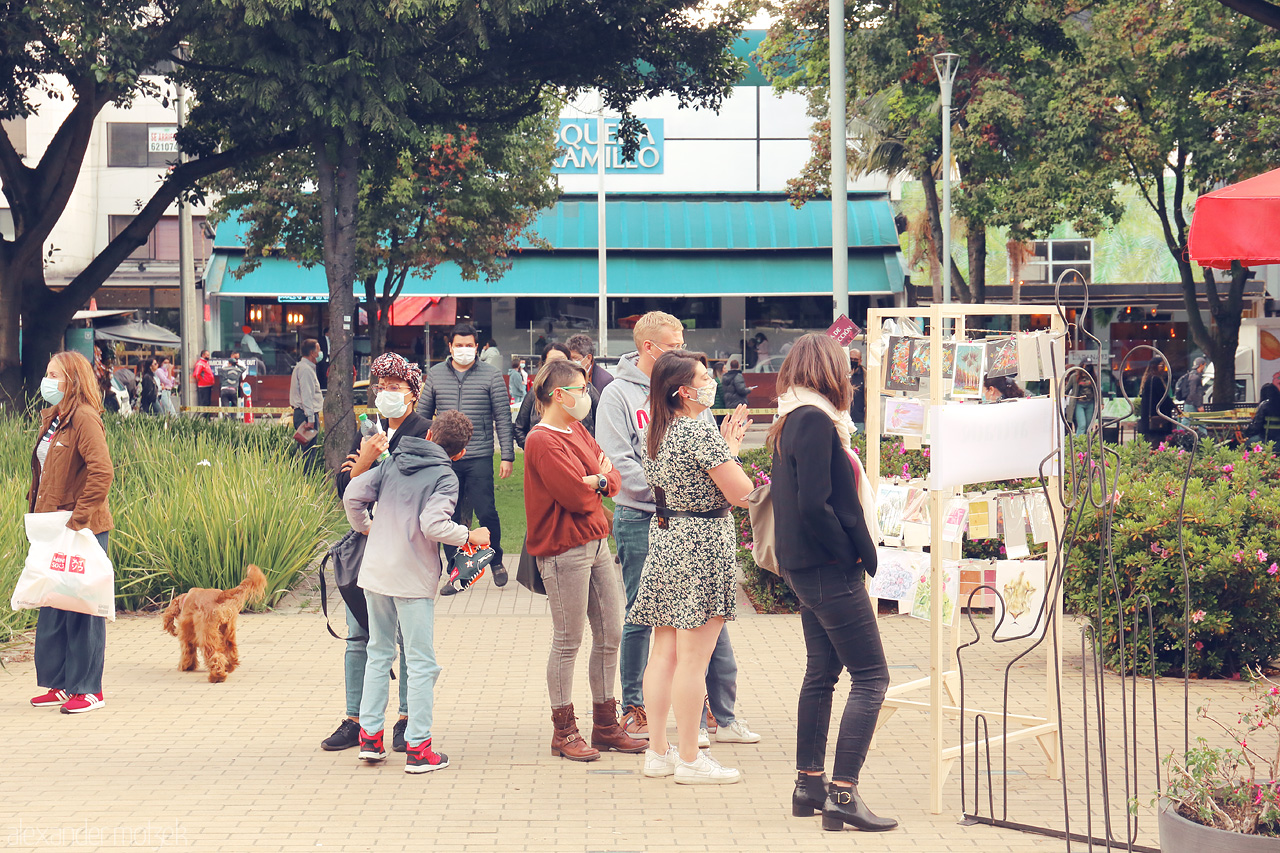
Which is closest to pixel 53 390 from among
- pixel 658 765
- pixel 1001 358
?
pixel 658 765

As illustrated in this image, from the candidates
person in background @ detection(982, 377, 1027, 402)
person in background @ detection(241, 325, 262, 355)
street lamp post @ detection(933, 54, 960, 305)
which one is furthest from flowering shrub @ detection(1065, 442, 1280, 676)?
person in background @ detection(241, 325, 262, 355)

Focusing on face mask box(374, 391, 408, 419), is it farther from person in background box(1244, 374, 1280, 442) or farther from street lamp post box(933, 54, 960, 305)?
street lamp post box(933, 54, 960, 305)

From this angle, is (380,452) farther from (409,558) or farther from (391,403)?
(409,558)

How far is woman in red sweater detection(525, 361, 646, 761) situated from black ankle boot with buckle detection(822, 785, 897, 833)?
128 centimetres

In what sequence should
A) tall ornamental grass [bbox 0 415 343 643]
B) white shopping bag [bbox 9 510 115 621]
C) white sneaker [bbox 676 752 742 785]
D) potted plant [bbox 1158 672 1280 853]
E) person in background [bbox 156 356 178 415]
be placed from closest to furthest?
potted plant [bbox 1158 672 1280 853] < white sneaker [bbox 676 752 742 785] < white shopping bag [bbox 9 510 115 621] < tall ornamental grass [bbox 0 415 343 643] < person in background [bbox 156 356 178 415]

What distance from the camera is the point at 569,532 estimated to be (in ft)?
18.6

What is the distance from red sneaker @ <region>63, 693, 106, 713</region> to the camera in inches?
266

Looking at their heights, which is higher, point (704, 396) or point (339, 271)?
point (339, 271)

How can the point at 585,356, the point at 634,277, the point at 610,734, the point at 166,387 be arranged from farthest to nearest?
1. the point at 634,277
2. the point at 166,387
3. the point at 585,356
4. the point at 610,734

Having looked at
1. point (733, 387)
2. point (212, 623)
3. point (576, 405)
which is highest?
point (733, 387)

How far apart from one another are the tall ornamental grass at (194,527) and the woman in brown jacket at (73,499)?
153 centimetres

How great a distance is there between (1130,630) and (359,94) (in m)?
9.69

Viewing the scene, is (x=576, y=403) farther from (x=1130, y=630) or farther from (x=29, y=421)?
(x=29, y=421)

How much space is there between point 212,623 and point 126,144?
40102 mm
